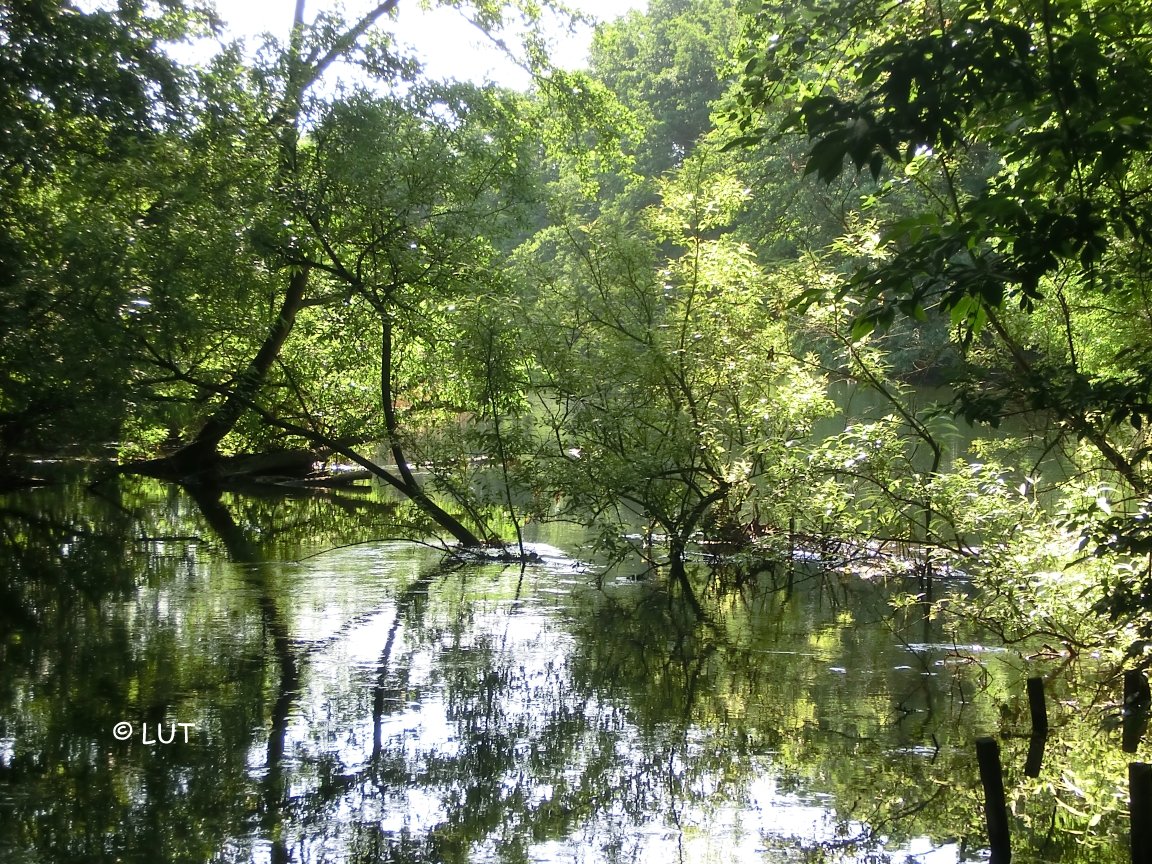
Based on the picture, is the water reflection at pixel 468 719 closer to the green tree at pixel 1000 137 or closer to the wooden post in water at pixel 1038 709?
the wooden post in water at pixel 1038 709

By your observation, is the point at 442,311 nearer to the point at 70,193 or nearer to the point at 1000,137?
the point at 70,193

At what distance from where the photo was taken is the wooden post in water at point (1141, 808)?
4.25m

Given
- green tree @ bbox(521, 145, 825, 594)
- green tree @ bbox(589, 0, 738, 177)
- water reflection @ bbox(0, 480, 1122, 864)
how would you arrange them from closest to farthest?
1. water reflection @ bbox(0, 480, 1122, 864)
2. green tree @ bbox(521, 145, 825, 594)
3. green tree @ bbox(589, 0, 738, 177)

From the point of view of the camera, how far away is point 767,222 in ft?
102

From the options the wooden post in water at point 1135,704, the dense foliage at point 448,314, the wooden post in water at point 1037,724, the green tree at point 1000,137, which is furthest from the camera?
the dense foliage at point 448,314

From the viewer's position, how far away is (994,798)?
4859 mm

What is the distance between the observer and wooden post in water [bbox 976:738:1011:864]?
475 cm

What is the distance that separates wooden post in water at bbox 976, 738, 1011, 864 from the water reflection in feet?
0.85

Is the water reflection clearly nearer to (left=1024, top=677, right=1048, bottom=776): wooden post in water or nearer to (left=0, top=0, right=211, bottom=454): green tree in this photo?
(left=1024, top=677, right=1048, bottom=776): wooden post in water

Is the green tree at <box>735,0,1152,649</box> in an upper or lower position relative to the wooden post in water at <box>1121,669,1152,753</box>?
upper

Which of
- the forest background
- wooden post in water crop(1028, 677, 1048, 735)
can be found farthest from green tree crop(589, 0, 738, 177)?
wooden post in water crop(1028, 677, 1048, 735)

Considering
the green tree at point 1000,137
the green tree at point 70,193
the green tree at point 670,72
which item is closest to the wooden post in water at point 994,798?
the green tree at point 1000,137

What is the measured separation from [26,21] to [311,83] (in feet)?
11.4

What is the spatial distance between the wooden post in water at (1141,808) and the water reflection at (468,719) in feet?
3.53
